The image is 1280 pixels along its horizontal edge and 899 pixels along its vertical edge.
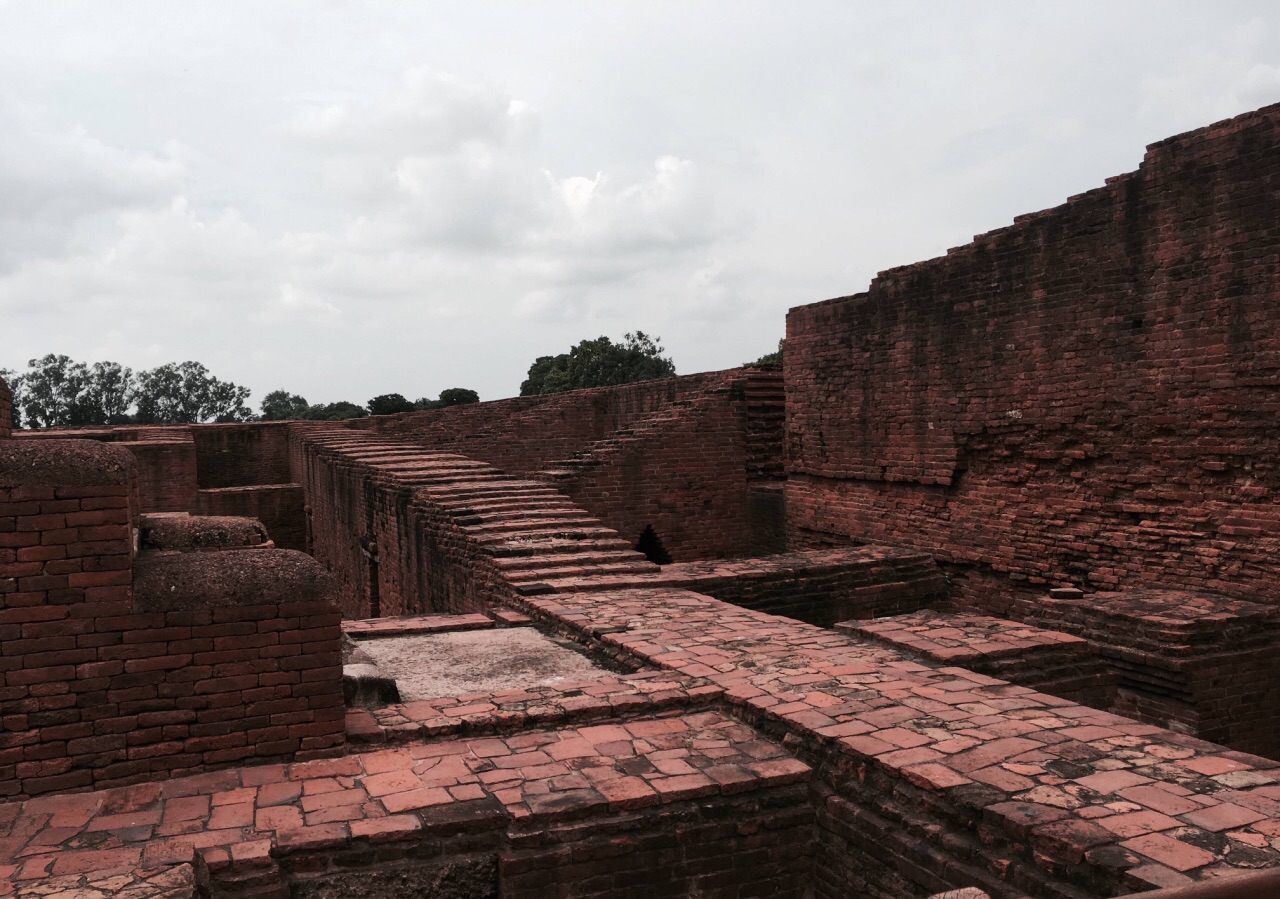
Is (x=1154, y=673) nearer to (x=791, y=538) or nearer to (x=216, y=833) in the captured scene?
(x=216, y=833)

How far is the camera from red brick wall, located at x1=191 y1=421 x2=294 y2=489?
1786 centimetres

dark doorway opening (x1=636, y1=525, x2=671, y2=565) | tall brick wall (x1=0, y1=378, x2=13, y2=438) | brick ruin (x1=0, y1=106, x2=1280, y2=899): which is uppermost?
tall brick wall (x1=0, y1=378, x2=13, y2=438)

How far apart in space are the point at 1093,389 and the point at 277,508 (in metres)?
11.7

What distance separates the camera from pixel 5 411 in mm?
3748

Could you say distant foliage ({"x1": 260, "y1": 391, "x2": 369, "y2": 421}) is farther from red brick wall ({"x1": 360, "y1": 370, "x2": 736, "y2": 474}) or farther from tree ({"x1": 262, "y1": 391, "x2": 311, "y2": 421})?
red brick wall ({"x1": 360, "y1": 370, "x2": 736, "y2": 474})

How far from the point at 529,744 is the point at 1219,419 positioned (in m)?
4.80

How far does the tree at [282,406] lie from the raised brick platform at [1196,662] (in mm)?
62882

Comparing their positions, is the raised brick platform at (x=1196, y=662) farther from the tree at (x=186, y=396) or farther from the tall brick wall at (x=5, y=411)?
the tree at (x=186, y=396)

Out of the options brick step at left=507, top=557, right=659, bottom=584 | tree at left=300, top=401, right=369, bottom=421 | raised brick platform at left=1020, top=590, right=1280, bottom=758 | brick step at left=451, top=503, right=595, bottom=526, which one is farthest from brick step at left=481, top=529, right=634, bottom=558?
tree at left=300, top=401, right=369, bottom=421

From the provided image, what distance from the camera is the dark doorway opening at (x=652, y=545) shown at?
11.1m

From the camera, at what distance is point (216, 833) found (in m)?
2.97

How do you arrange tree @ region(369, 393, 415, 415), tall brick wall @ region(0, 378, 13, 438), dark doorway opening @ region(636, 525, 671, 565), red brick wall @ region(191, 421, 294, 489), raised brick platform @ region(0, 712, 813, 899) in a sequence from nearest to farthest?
raised brick platform @ region(0, 712, 813, 899) < tall brick wall @ region(0, 378, 13, 438) < dark doorway opening @ region(636, 525, 671, 565) < red brick wall @ region(191, 421, 294, 489) < tree @ region(369, 393, 415, 415)

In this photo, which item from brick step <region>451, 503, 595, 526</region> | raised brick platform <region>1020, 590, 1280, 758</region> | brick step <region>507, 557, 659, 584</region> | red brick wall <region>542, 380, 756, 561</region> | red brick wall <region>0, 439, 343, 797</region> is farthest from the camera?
red brick wall <region>542, 380, 756, 561</region>

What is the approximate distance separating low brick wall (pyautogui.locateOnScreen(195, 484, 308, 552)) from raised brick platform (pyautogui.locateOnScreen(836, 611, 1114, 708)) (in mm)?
11319
